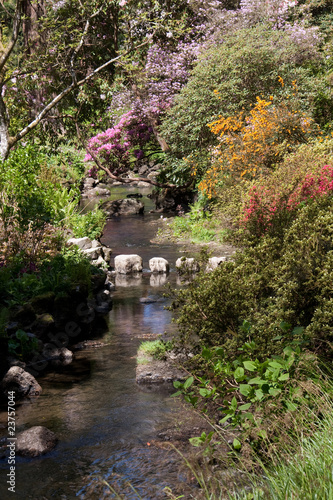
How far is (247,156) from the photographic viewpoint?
13.6 metres

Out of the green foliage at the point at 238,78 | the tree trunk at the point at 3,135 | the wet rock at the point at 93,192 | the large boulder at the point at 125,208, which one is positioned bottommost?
the large boulder at the point at 125,208

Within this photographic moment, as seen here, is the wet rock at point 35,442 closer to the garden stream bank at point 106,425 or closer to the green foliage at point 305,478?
the garden stream bank at point 106,425

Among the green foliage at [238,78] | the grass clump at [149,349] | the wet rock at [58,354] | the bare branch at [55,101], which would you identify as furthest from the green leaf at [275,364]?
the green foliage at [238,78]

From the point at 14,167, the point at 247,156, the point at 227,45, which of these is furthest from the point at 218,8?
the point at 14,167

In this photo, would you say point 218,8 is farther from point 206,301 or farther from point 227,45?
point 206,301

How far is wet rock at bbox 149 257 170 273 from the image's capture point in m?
12.9

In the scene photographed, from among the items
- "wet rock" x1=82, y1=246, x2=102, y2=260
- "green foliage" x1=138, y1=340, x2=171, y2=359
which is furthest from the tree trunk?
"green foliage" x1=138, y1=340, x2=171, y2=359

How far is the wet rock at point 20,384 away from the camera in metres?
6.76

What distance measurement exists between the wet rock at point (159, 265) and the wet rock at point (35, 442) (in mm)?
7569

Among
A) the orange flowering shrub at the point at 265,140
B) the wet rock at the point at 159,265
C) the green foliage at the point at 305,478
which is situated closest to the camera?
the green foliage at the point at 305,478

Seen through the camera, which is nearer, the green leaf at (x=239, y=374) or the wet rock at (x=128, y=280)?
the green leaf at (x=239, y=374)

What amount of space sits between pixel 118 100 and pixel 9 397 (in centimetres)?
1681

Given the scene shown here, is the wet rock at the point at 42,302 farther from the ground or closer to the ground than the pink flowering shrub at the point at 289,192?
closer to the ground

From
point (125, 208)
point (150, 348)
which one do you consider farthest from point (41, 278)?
point (125, 208)
